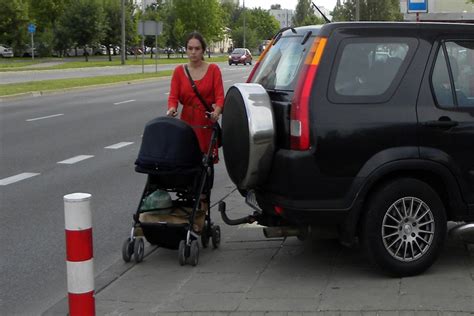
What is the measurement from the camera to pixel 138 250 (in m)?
5.72

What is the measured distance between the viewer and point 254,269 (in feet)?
17.9

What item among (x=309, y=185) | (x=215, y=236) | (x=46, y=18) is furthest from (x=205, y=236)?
(x=46, y=18)

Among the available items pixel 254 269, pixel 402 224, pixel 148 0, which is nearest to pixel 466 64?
pixel 402 224

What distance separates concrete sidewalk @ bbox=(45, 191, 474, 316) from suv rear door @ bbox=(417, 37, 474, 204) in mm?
822

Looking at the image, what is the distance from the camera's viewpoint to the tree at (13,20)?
65.8m

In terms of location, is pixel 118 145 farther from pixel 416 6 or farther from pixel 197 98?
pixel 197 98

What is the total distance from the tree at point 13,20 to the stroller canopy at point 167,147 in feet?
213

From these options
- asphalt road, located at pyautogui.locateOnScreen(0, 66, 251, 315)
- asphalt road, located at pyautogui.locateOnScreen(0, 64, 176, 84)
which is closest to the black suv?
asphalt road, located at pyautogui.locateOnScreen(0, 66, 251, 315)

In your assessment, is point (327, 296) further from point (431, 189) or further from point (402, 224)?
point (431, 189)

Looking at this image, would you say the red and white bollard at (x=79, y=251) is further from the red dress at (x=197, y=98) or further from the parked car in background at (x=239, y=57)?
the parked car in background at (x=239, y=57)

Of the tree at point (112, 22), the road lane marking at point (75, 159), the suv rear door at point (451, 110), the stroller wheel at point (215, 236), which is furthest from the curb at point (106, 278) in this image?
the tree at point (112, 22)

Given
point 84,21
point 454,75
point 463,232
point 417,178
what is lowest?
point 463,232

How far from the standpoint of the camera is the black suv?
480cm

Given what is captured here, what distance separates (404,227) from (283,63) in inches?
61.8
